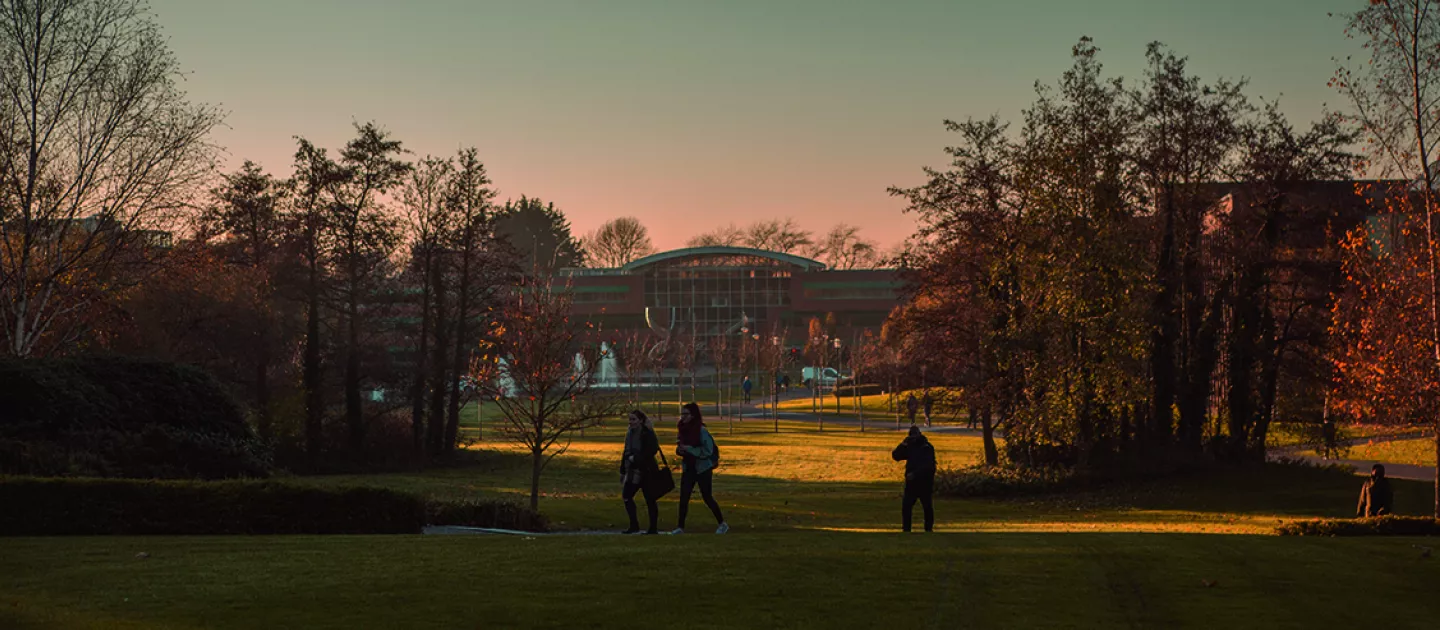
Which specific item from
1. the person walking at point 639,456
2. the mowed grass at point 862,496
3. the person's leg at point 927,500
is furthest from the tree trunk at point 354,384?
the person's leg at point 927,500

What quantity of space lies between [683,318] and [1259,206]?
97289 mm

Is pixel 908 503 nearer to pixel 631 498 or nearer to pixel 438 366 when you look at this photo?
pixel 631 498

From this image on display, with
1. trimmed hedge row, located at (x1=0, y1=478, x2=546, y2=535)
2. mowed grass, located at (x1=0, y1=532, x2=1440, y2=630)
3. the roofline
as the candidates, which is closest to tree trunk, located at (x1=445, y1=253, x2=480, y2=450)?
trimmed hedge row, located at (x1=0, y1=478, x2=546, y2=535)

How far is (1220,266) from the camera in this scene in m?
33.9

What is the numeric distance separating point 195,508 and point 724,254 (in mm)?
111982

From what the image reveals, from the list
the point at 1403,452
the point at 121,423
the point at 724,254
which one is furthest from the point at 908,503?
the point at 724,254

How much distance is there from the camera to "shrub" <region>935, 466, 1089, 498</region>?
30656 mm

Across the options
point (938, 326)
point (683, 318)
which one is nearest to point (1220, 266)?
point (938, 326)

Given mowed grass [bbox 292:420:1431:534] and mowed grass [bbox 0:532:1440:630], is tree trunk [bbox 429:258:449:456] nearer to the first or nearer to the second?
mowed grass [bbox 292:420:1431:534]

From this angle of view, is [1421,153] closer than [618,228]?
Yes

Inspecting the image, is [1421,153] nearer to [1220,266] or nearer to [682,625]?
[1220,266]

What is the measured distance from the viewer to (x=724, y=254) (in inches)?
5012

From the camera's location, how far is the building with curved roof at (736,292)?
12800 centimetres

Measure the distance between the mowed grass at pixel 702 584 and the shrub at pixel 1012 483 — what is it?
52.2ft
